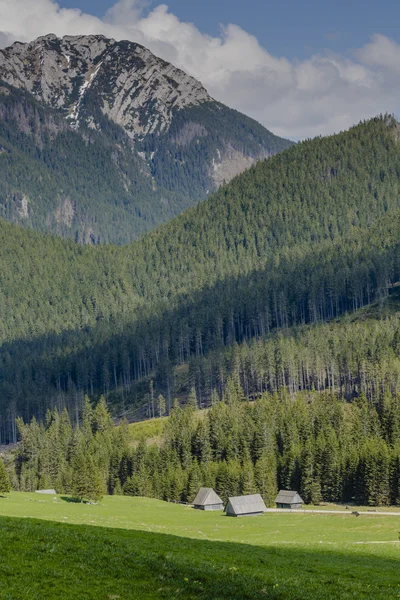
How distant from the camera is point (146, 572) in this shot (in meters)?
35.6

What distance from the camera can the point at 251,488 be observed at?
128875 mm

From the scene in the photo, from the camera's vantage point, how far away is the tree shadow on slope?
3216 centimetres

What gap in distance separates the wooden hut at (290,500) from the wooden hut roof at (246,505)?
751 centimetres

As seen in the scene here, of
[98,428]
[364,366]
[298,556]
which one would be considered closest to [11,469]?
[98,428]

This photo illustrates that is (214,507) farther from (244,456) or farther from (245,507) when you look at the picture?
(244,456)

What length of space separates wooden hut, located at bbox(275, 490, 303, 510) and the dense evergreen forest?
686cm

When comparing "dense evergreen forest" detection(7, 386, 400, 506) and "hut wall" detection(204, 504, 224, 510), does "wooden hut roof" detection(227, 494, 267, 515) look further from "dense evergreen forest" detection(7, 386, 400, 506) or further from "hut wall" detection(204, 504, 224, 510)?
"dense evergreen forest" detection(7, 386, 400, 506)

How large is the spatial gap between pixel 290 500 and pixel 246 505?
10507 millimetres

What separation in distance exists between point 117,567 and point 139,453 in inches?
4309

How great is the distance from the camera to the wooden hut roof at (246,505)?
11125 cm

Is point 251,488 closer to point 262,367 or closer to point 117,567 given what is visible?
point 262,367

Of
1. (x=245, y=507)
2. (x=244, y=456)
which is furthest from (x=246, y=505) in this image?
(x=244, y=456)

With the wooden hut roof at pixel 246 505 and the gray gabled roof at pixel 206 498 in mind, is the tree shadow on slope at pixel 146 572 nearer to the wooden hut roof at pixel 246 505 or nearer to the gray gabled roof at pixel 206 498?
the wooden hut roof at pixel 246 505

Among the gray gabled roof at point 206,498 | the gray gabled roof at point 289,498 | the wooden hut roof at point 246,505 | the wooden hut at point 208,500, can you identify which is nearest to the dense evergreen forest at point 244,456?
the gray gabled roof at point 289,498
